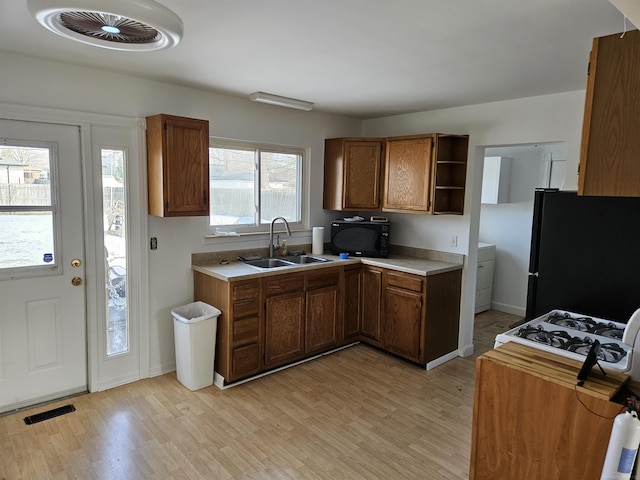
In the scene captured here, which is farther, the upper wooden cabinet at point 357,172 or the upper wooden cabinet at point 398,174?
the upper wooden cabinet at point 357,172

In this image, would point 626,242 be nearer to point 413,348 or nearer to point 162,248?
point 413,348

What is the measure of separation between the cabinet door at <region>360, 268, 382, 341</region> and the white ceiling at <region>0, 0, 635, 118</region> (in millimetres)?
1662

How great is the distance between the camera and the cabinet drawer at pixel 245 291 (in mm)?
3180

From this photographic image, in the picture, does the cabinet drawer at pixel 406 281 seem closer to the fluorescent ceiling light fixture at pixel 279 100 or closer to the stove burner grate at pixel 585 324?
the stove burner grate at pixel 585 324

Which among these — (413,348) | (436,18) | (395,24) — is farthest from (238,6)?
(413,348)

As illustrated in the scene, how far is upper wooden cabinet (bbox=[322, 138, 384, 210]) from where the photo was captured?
4.20 metres

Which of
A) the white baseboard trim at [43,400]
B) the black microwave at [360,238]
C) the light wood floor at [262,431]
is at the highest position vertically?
the black microwave at [360,238]

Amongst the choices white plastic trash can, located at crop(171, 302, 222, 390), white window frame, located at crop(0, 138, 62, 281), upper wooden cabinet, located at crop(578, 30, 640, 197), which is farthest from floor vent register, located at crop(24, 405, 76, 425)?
upper wooden cabinet, located at crop(578, 30, 640, 197)

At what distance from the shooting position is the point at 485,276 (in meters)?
5.30

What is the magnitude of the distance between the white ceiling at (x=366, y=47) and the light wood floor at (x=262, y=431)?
2367mm

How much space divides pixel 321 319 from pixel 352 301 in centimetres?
43

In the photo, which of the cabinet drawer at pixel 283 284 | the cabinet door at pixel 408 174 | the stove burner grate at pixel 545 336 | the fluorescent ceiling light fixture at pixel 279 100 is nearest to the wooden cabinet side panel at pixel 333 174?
the cabinet door at pixel 408 174

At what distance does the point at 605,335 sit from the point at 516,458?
868 mm

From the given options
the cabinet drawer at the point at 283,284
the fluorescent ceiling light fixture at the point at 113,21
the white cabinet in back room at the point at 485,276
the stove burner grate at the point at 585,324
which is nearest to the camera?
the fluorescent ceiling light fixture at the point at 113,21
